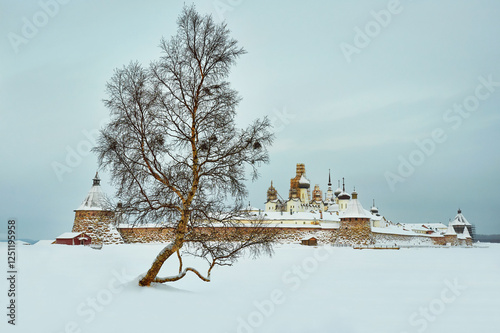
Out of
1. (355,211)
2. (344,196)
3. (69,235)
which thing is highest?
(344,196)

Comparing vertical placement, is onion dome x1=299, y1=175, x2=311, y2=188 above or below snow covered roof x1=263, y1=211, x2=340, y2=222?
above

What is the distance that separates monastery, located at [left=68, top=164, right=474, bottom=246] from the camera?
128ft

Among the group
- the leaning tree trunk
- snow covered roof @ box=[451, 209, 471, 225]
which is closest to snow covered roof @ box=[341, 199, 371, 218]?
the leaning tree trunk

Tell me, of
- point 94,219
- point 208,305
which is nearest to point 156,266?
point 208,305

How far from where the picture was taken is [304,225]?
178 feet

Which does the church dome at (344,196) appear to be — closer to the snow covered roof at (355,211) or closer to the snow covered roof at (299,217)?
the snow covered roof at (299,217)

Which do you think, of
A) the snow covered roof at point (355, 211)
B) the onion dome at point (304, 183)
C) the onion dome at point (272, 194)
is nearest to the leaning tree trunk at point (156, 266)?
the snow covered roof at point (355, 211)

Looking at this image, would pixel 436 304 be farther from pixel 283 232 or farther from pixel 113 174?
pixel 283 232

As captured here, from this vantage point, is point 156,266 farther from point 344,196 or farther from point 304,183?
point 304,183

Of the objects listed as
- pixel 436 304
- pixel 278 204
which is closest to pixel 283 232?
pixel 278 204

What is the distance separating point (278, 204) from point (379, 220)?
87.7ft

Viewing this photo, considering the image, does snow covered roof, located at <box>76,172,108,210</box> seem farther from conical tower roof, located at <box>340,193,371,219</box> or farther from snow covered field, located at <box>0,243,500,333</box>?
snow covered field, located at <box>0,243,500,333</box>

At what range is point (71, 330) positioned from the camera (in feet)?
20.8

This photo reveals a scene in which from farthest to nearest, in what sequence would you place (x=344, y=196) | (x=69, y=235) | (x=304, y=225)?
1. (x=344, y=196)
2. (x=304, y=225)
3. (x=69, y=235)
